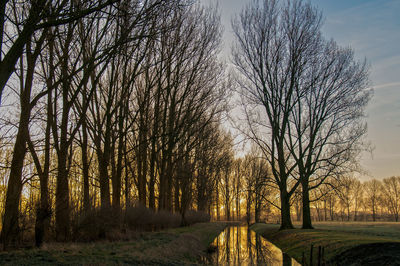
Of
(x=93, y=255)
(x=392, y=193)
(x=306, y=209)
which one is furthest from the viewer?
Answer: (x=392, y=193)

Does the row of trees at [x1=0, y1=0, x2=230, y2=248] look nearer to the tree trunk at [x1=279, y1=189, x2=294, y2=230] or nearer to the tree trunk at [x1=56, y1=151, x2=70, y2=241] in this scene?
the tree trunk at [x1=56, y1=151, x2=70, y2=241]

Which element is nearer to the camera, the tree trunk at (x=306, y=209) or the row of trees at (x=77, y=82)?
the row of trees at (x=77, y=82)

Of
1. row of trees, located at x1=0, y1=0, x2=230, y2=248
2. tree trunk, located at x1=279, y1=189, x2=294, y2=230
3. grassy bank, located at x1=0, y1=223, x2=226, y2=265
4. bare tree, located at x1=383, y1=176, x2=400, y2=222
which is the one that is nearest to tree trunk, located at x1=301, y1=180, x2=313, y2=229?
tree trunk, located at x1=279, y1=189, x2=294, y2=230

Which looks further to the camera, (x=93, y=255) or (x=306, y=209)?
(x=306, y=209)

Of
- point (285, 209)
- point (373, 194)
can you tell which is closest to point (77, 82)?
point (285, 209)

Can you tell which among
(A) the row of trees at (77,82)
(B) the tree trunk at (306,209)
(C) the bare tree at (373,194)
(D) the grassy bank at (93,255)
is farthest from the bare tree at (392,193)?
(D) the grassy bank at (93,255)

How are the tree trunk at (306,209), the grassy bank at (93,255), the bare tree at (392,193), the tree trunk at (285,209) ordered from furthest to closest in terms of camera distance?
the bare tree at (392,193), the tree trunk at (285,209), the tree trunk at (306,209), the grassy bank at (93,255)

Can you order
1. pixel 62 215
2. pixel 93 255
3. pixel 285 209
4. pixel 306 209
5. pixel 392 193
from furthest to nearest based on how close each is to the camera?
pixel 392 193
pixel 285 209
pixel 306 209
pixel 62 215
pixel 93 255

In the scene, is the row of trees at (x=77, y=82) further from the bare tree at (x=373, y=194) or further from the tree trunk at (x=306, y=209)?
the bare tree at (x=373, y=194)

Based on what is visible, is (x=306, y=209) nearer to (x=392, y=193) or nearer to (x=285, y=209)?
(x=285, y=209)

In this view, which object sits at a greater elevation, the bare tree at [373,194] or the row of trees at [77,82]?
the row of trees at [77,82]

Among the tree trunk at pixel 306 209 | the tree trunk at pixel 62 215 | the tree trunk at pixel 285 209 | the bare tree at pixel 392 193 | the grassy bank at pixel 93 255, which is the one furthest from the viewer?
the bare tree at pixel 392 193

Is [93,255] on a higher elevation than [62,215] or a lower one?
lower

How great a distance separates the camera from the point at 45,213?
10031 mm
